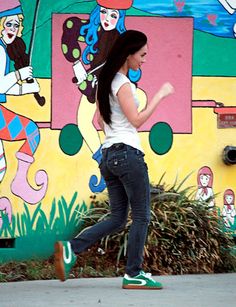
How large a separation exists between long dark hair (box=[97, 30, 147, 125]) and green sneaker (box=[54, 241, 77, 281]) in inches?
37.1

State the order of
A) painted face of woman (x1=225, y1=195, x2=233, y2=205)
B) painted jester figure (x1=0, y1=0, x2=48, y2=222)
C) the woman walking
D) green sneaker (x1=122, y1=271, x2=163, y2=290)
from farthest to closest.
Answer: painted face of woman (x1=225, y1=195, x2=233, y2=205) → painted jester figure (x1=0, y1=0, x2=48, y2=222) → green sneaker (x1=122, y1=271, x2=163, y2=290) → the woman walking

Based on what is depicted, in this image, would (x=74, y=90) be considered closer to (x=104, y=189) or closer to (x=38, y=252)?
(x=104, y=189)

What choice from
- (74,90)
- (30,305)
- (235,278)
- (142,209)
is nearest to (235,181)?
(235,278)

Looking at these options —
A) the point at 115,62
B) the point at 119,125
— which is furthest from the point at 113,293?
the point at 115,62

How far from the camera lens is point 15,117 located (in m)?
8.26

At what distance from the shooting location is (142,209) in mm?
6664

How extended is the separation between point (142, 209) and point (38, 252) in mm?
1927

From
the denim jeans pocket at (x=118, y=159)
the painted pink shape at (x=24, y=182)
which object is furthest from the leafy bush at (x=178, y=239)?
the denim jeans pocket at (x=118, y=159)

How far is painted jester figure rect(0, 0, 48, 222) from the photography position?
27.0ft

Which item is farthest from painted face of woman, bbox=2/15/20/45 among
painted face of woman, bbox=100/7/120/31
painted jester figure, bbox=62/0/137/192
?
painted face of woman, bbox=100/7/120/31

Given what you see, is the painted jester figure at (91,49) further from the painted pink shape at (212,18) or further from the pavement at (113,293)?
the pavement at (113,293)

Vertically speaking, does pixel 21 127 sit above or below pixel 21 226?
above

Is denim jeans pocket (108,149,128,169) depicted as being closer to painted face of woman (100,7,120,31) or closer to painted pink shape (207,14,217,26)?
painted face of woman (100,7,120,31)

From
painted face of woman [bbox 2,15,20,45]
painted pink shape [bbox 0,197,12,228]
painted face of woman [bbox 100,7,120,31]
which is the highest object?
painted face of woman [bbox 100,7,120,31]
